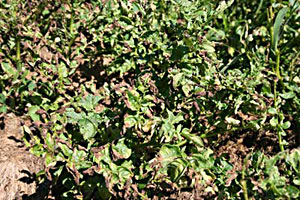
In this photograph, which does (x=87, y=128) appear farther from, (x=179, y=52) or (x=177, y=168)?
(x=179, y=52)

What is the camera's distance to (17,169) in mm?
1876

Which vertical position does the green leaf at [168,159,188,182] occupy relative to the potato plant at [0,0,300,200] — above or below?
below

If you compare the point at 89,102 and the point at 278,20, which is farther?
the point at 278,20

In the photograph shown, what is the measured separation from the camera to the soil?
6.02 ft

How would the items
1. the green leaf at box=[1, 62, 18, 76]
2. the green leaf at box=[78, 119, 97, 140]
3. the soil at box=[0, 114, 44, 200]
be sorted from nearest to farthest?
1. the green leaf at box=[78, 119, 97, 140]
2. the soil at box=[0, 114, 44, 200]
3. the green leaf at box=[1, 62, 18, 76]

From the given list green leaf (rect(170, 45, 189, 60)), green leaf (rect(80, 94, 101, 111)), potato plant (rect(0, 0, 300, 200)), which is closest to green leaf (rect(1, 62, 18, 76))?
potato plant (rect(0, 0, 300, 200))

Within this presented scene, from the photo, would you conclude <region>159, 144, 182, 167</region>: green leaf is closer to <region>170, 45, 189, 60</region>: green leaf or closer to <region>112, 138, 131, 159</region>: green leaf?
<region>112, 138, 131, 159</region>: green leaf

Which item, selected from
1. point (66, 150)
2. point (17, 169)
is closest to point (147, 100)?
point (66, 150)

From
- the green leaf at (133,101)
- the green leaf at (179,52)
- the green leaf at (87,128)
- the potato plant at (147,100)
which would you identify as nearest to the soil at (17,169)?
the potato plant at (147,100)

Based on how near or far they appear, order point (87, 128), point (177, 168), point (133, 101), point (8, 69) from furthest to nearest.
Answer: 1. point (8, 69)
2. point (133, 101)
3. point (87, 128)
4. point (177, 168)

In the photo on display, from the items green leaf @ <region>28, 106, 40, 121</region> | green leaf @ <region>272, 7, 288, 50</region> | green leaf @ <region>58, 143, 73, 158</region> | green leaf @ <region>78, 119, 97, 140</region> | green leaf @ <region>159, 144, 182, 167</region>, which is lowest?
green leaf @ <region>159, 144, 182, 167</region>

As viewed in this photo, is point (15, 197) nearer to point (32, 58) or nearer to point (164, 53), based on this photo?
point (32, 58)

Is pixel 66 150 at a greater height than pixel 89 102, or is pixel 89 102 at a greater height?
pixel 89 102

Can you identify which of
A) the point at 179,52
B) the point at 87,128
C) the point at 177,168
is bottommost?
the point at 177,168
